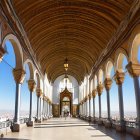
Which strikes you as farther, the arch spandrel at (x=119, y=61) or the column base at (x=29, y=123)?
the column base at (x=29, y=123)

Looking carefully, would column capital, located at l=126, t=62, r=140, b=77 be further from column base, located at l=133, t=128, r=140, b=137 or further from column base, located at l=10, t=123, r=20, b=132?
column base, located at l=10, t=123, r=20, b=132

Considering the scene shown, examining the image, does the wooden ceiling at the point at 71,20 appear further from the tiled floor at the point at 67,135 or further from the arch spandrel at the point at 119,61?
the tiled floor at the point at 67,135

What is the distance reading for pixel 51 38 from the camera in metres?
18.5

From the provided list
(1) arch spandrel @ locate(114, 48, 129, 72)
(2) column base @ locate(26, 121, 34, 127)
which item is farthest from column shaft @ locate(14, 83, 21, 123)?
→ (1) arch spandrel @ locate(114, 48, 129, 72)

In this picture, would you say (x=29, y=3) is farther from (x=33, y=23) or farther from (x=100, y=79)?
(x=100, y=79)

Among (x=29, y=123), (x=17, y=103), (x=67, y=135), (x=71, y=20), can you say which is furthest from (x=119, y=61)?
(x=29, y=123)

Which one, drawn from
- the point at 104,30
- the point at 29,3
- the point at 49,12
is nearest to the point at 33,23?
the point at 49,12

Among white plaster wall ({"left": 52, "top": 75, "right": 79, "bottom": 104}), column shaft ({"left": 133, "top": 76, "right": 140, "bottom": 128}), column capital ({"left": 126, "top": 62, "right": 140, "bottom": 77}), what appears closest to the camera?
column shaft ({"left": 133, "top": 76, "right": 140, "bottom": 128})

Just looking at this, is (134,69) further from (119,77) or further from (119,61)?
(119,61)

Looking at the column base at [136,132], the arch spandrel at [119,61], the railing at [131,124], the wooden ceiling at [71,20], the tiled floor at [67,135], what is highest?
the wooden ceiling at [71,20]

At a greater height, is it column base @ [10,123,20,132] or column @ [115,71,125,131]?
column @ [115,71,125,131]

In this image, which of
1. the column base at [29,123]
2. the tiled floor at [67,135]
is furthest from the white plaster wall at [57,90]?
the tiled floor at [67,135]

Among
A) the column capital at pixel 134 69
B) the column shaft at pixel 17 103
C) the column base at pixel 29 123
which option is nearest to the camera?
the column capital at pixel 134 69

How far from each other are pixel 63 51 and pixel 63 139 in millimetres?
16798
